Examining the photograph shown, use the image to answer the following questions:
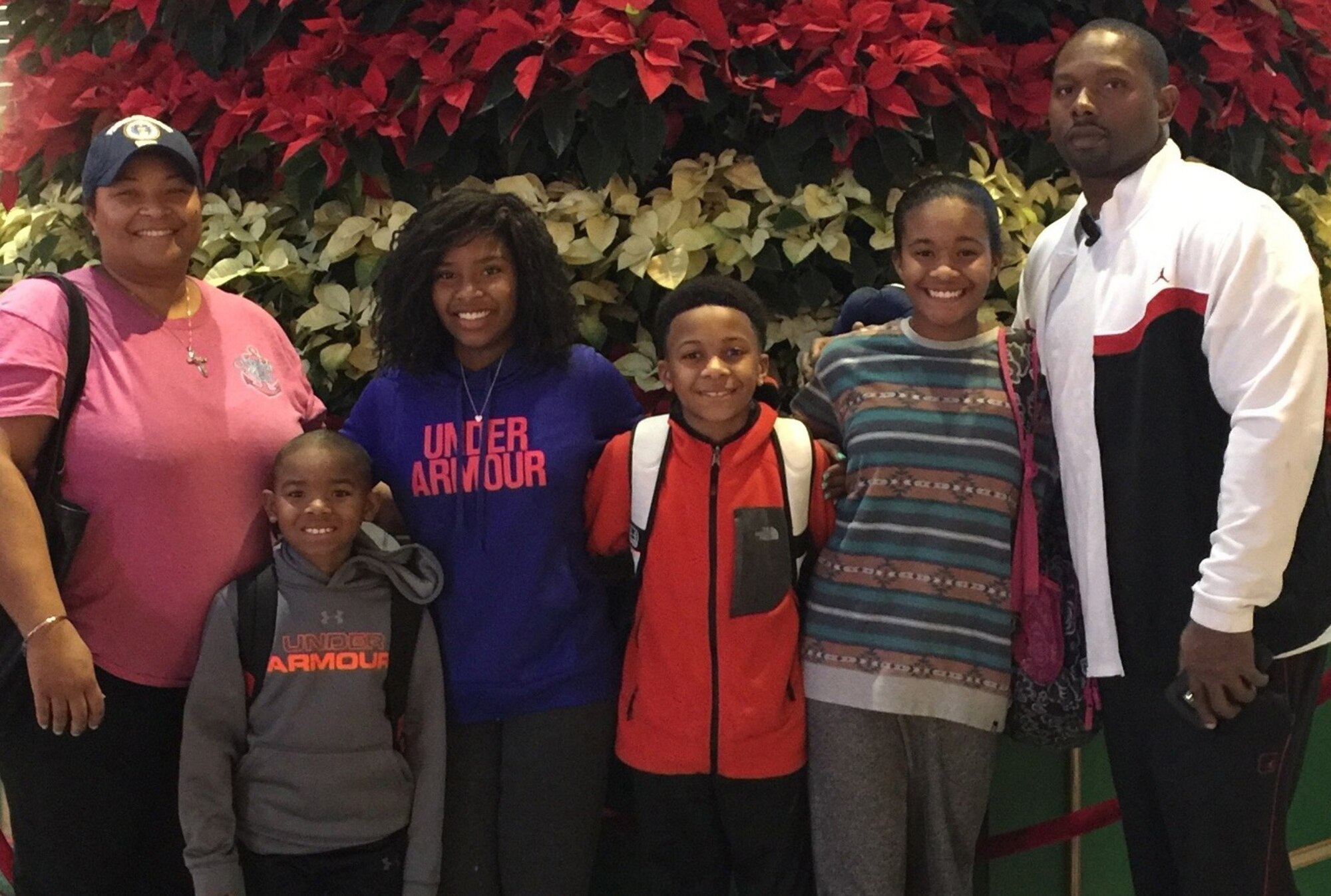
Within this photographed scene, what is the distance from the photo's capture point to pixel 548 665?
1.90 meters

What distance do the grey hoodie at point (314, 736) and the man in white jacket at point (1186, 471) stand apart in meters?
1.05

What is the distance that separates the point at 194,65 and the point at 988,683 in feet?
6.62

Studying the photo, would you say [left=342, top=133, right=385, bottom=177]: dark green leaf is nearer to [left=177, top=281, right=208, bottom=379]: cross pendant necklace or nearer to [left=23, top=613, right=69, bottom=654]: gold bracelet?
[left=177, top=281, right=208, bottom=379]: cross pendant necklace

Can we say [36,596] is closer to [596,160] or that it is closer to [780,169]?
[596,160]

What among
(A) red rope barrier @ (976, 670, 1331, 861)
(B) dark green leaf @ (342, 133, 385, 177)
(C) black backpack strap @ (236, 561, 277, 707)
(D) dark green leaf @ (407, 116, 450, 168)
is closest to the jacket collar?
(A) red rope barrier @ (976, 670, 1331, 861)

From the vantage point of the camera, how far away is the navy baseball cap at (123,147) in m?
1.85

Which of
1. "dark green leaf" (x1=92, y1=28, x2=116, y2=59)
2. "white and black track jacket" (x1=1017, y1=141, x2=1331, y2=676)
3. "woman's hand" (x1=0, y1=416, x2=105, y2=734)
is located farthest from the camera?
→ "dark green leaf" (x1=92, y1=28, x2=116, y2=59)

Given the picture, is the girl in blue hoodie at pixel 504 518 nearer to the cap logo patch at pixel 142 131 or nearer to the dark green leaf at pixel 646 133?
the dark green leaf at pixel 646 133

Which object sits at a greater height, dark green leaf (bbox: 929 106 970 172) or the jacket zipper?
dark green leaf (bbox: 929 106 970 172)

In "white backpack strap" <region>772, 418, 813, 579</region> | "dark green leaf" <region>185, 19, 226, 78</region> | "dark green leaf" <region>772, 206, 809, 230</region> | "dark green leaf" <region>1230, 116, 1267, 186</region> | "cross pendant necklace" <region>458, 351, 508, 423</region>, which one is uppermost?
"dark green leaf" <region>185, 19, 226, 78</region>

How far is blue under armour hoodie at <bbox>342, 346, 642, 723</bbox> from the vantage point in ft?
6.23

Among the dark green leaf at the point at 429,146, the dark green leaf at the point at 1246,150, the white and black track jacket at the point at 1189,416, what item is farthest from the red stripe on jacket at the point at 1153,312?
the dark green leaf at the point at 429,146

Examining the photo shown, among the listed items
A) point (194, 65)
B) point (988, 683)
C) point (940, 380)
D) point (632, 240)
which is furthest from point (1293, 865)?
point (194, 65)

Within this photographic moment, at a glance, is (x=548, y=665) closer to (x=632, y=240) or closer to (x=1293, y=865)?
(x=632, y=240)
